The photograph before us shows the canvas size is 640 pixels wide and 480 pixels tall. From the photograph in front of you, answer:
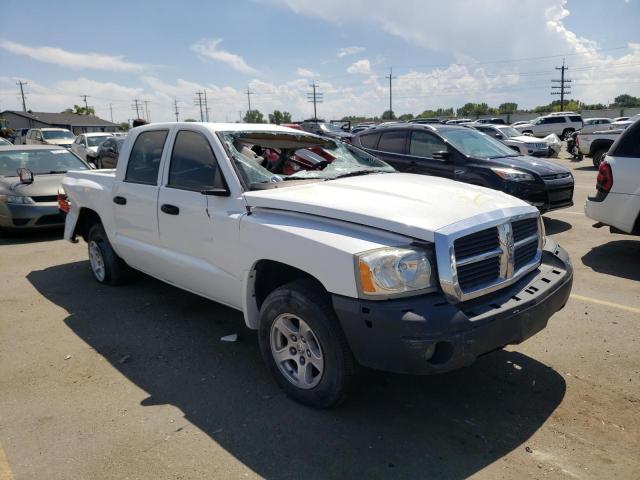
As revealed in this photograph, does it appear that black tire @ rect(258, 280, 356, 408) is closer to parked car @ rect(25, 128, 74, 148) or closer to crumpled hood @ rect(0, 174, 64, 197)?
crumpled hood @ rect(0, 174, 64, 197)

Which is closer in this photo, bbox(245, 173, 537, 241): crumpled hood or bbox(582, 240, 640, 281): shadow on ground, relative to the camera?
bbox(245, 173, 537, 241): crumpled hood

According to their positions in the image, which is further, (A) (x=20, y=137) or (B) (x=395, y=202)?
(A) (x=20, y=137)

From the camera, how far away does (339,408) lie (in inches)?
125

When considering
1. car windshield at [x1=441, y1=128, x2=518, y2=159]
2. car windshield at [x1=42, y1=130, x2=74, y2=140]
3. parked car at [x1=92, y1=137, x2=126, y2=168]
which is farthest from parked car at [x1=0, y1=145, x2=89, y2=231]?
car windshield at [x1=42, y1=130, x2=74, y2=140]

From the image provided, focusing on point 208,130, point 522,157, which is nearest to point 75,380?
point 208,130

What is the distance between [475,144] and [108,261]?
247 inches

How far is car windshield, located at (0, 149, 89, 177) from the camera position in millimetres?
9281

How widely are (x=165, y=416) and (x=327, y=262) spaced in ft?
4.81

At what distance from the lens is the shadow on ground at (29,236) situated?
8.56 metres

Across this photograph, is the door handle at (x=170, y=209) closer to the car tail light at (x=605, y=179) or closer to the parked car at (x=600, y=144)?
the car tail light at (x=605, y=179)

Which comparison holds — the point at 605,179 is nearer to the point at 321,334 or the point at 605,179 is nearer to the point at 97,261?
the point at 321,334

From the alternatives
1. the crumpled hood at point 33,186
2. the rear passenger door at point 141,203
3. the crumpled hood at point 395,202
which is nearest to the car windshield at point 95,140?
the crumpled hood at point 33,186

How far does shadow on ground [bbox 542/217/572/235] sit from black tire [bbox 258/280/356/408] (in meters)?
5.95

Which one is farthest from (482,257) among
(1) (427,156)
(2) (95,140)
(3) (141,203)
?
(2) (95,140)
